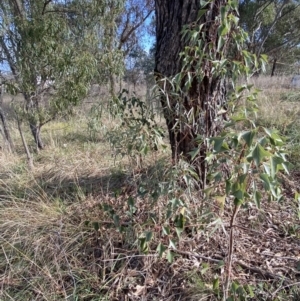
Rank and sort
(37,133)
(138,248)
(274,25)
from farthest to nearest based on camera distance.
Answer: (274,25), (37,133), (138,248)

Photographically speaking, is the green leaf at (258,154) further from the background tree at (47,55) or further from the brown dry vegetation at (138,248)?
the background tree at (47,55)

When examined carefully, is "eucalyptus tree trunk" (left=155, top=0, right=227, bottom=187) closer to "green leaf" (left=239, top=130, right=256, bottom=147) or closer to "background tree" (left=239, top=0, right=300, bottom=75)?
"green leaf" (left=239, top=130, right=256, bottom=147)

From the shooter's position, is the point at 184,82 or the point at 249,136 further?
the point at 184,82

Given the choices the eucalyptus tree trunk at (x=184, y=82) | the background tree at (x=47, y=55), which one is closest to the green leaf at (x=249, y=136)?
the eucalyptus tree trunk at (x=184, y=82)

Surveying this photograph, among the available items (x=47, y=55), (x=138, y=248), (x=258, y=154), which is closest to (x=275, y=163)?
(x=258, y=154)

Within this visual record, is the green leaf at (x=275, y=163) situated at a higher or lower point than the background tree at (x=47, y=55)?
lower

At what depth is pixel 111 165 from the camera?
8.71 ft

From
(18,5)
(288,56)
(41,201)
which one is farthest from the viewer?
(288,56)

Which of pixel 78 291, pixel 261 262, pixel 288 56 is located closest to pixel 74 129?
pixel 78 291

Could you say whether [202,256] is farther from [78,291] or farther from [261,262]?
[78,291]

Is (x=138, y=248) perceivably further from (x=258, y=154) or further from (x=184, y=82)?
(x=184, y=82)

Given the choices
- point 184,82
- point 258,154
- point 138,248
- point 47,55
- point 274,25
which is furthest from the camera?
point 274,25

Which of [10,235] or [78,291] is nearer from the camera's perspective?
[78,291]

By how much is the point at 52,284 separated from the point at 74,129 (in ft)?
12.0
